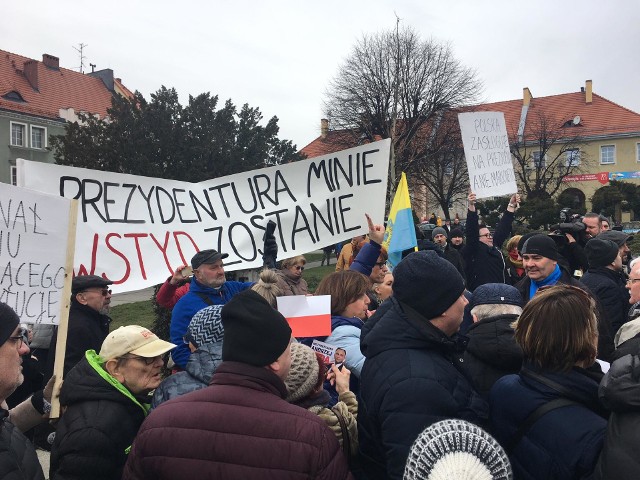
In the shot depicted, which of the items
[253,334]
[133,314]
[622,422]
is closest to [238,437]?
[253,334]

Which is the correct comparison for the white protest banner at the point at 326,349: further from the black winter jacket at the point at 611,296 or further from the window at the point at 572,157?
the window at the point at 572,157

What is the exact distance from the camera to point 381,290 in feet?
15.9

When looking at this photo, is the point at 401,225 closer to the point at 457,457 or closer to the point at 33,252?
the point at 33,252

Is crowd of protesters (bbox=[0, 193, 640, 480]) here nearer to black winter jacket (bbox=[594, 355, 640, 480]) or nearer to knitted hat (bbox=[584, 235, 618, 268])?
black winter jacket (bbox=[594, 355, 640, 480])

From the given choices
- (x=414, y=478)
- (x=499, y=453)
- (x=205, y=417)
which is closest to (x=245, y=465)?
(x=205, y=417)

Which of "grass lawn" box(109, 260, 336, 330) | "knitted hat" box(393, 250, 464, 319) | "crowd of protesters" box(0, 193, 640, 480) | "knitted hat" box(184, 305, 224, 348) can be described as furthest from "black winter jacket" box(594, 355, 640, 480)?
"grass lawn" box(109, 260, 336, 330)

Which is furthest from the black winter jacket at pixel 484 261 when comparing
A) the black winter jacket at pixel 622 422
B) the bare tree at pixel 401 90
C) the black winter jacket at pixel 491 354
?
the bare tree at pixel 401 90

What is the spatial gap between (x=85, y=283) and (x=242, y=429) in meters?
2.58

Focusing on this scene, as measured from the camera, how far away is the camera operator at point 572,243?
5945 mm

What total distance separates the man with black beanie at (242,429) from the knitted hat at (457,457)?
15.5 inches

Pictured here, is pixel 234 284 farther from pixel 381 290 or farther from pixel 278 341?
pixel 278 341

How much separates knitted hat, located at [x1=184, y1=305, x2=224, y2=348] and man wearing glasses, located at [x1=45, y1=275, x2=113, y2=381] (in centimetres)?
136

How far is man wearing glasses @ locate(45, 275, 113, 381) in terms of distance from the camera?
150 inches

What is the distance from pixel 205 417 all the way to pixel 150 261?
2.97m
